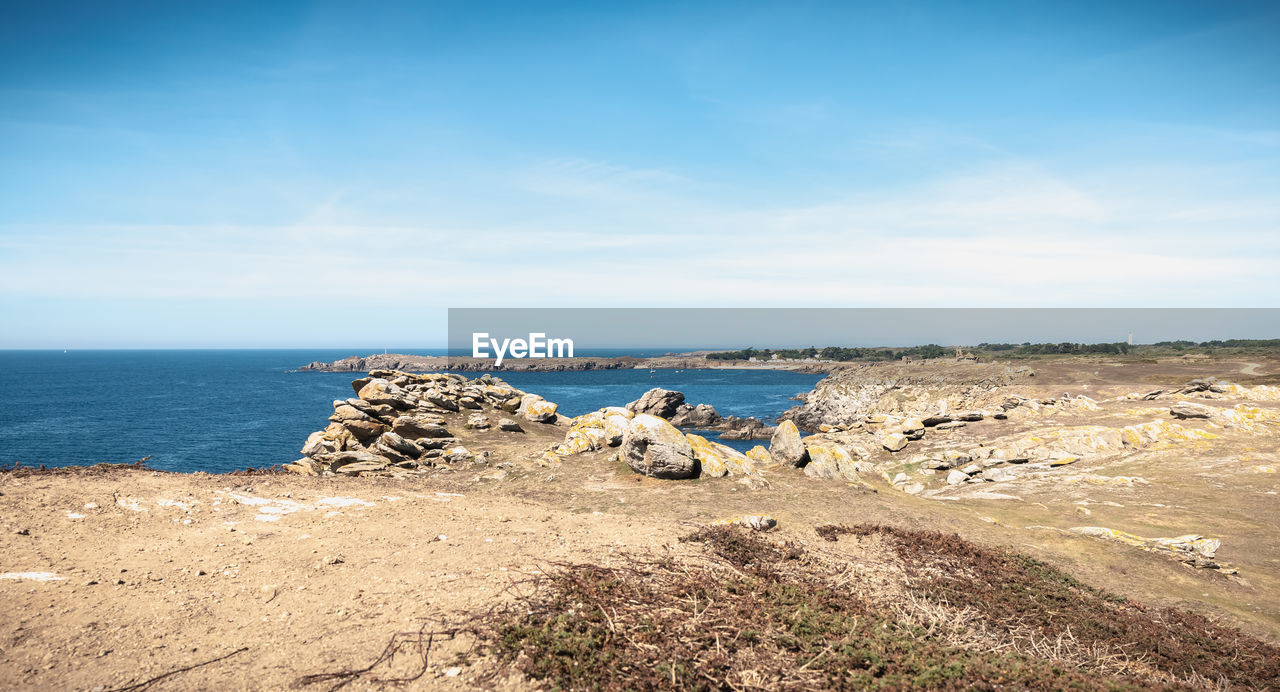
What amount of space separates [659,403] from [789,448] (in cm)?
4646

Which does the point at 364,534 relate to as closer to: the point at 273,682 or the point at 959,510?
the point at 273,682

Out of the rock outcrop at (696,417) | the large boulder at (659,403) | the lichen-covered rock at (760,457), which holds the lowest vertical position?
the rock outcrop at (696,417)

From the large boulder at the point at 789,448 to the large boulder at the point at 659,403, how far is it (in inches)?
1706

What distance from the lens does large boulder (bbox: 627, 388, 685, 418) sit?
222 feet

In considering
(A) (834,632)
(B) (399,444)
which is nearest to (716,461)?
(A) (834,632)

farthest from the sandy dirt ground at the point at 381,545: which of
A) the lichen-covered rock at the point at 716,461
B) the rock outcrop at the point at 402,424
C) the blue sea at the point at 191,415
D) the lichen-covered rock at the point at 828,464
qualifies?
the blue sea at the point at 191,415

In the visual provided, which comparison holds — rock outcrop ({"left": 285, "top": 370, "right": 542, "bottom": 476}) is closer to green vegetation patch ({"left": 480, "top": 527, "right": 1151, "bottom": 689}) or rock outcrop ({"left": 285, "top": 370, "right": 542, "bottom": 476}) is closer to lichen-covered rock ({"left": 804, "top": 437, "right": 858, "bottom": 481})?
lichen-covered rock ({"left": 804, "top": 437, "right": 858, "bottom": 481})

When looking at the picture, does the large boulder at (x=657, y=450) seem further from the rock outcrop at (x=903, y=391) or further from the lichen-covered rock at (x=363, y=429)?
the rock outcrop at (x=903, y=391)

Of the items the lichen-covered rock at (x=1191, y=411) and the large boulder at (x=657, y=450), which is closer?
the large boulder at (x=657, y=450)

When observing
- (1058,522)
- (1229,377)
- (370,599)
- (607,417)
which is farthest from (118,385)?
(1229,377)

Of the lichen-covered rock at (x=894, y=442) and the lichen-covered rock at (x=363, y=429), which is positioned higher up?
the lichen-covered rock at (x=363, y=429)

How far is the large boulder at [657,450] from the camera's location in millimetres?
19703

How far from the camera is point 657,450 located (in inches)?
779

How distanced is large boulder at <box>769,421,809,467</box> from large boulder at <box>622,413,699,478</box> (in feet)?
15.9
